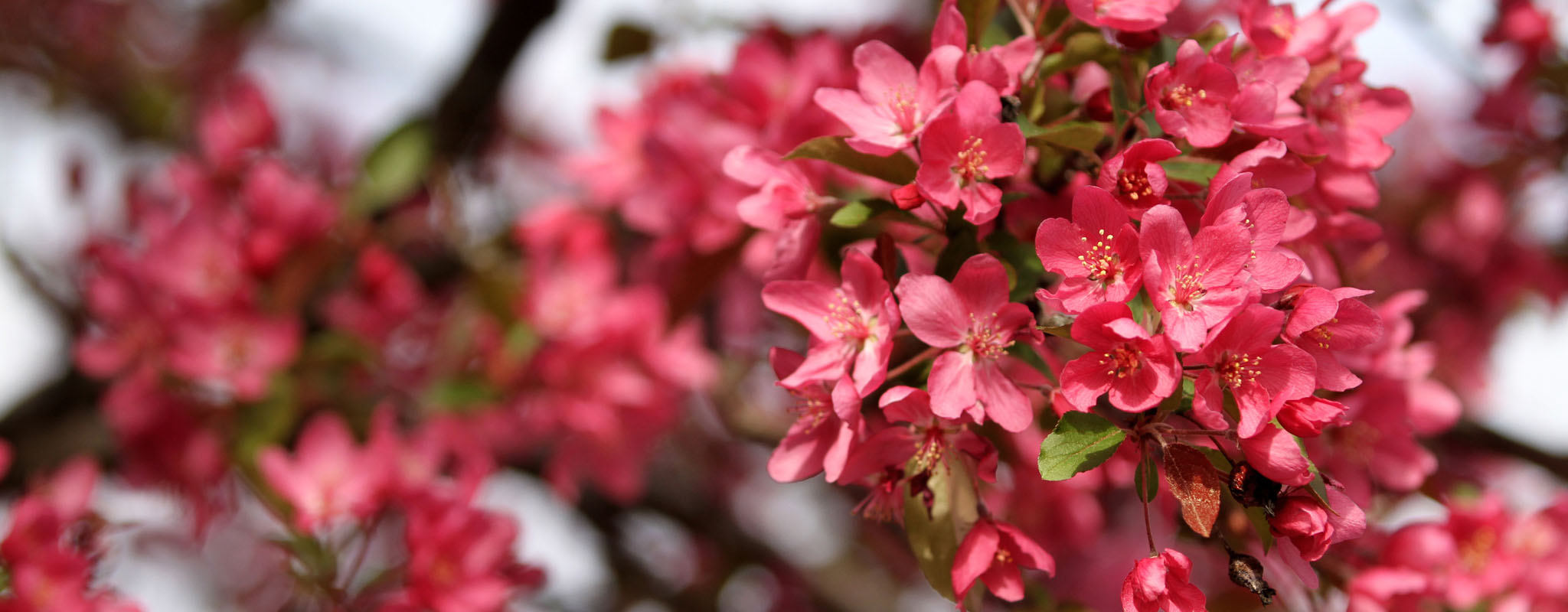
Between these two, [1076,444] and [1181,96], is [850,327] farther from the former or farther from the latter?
[1181,96]

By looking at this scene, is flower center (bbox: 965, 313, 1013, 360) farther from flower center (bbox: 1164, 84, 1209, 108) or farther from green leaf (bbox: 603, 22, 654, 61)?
green leaf (bbox: 603, 22, 654, 61)

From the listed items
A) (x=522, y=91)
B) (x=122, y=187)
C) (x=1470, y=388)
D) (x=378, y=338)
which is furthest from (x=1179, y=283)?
(x=522, y=91)

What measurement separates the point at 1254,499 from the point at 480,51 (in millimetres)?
1763

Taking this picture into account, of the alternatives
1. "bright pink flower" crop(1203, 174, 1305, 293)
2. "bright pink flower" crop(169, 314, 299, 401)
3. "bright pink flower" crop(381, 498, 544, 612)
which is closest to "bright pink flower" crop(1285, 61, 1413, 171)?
"bright pink flower" crop(1203, 174, 1305, 293)

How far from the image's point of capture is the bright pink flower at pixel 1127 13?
748 millimetres

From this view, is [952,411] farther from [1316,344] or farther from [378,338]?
[378,338]

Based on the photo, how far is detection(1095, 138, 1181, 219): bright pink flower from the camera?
678 millimetres

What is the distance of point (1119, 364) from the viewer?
66 centimetres

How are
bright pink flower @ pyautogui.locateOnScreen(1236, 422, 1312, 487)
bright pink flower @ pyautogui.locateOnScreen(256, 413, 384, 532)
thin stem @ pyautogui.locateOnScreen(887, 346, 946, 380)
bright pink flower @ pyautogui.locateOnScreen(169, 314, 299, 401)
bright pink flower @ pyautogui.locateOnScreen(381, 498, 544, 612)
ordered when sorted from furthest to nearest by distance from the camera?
bright pink flower @ pyautogui.locateOnScreen(169, 314, 299, 401)
bright pink flower @ pyautogui.locateOnScreen(256, 413, 384, 532)
bright pink flower @ pyautogui.locateOnScreen(381, 498, 544, 612)
thin stem @ pyautogui.locateOnScreen(887, 346, 946, 380)
bright pink flower @ pyautogui.locateOnScreen(1236, 422, 1312, 487)

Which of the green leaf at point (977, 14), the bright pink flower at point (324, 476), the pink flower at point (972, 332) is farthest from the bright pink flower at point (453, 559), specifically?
the green leaf at point (977, 14)

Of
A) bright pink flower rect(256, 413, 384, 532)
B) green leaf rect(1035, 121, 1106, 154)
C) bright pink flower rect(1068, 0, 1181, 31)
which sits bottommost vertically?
bright pink flower rect(256, 413, 384, 532)

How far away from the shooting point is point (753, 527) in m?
2.65

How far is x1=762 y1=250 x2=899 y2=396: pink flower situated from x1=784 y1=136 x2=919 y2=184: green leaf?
0.33 feet

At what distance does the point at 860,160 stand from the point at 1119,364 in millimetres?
289
